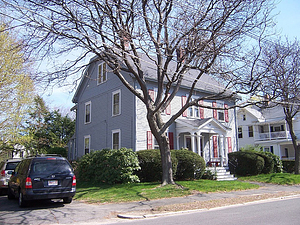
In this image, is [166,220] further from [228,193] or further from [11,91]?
[11,91]

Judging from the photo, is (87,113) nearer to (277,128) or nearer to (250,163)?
(250,163)

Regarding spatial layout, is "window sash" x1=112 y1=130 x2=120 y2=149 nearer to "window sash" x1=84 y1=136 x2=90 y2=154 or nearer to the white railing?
"window sash" x1=84 y1=136 x2=90 y2=154

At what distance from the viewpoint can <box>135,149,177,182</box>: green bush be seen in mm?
15875

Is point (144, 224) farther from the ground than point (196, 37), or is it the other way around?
point (196, 37)

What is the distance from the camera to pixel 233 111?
26328mm

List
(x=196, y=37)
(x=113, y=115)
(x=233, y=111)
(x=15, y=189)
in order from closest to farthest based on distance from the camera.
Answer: (x=15, y=189)
(x=196, y=37)
(x=113, y=115)
(x=233, y=111)

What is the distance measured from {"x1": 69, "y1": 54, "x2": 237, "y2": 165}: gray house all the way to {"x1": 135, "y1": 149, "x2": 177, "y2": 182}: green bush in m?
2.64

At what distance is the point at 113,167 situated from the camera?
15172 mm

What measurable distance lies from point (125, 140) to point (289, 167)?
590 inches

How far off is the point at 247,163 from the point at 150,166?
8.25 m

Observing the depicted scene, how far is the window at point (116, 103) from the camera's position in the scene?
67.9ft

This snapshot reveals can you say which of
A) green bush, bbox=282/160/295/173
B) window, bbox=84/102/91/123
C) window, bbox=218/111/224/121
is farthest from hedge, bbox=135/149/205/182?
green bush, bbox=282/160/295/173

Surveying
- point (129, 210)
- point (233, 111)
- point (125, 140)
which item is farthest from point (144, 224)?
point (233, 111)

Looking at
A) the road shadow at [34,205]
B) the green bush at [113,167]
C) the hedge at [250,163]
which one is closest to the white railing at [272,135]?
the hedge at [250,163]
